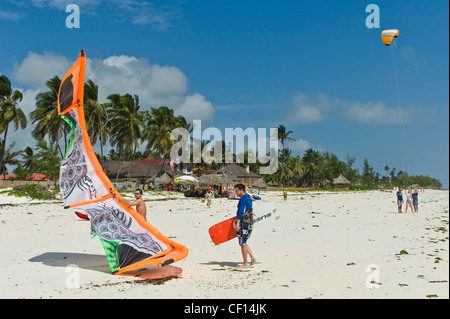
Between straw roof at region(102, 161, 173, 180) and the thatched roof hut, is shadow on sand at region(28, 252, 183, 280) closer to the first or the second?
straw roof at region(102, 161, 173, 180)

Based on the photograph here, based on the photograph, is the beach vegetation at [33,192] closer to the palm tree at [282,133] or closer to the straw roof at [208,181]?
the straw roof at [208,181]

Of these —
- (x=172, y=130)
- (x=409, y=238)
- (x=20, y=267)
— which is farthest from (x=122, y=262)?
(x=172, y=130)

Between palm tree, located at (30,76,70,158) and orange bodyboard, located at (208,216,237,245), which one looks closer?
orange bodyboard, located at (208,216,237,245)

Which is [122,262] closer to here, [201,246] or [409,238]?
[201,246]

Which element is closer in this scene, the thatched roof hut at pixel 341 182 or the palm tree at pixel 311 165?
the thatched roof hut at pixel 341 182

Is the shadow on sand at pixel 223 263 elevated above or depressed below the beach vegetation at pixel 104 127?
below

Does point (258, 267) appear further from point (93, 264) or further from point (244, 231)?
point (93, 264)

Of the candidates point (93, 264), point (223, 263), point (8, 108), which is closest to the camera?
point (93, 264)

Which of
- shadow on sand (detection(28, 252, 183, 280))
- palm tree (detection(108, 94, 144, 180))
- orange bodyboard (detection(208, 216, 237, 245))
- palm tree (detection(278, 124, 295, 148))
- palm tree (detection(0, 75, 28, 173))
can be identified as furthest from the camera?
palm tree (detection(278, 124, 295, 148))

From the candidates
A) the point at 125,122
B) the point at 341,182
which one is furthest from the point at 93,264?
the point at 341,182

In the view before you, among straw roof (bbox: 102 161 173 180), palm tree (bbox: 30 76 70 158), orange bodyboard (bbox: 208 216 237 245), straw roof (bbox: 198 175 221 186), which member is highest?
palm tree (bbox: 30 76 70 158)

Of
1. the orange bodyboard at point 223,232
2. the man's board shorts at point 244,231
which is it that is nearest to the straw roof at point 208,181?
the orange bodyboard at point 223,232

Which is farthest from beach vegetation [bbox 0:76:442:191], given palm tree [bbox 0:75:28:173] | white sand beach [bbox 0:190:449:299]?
white sand beach [bbox 0:190:449:299]

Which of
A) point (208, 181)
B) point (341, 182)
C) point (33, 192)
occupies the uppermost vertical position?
point (208, 181)
